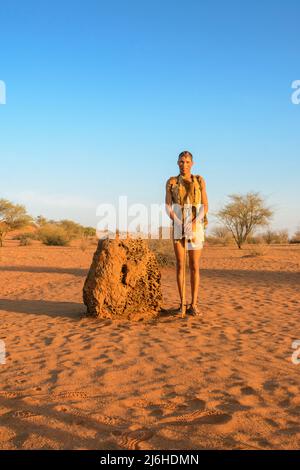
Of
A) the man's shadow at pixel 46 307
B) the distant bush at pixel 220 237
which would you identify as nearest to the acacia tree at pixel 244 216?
the distant bush at pixel 220 237

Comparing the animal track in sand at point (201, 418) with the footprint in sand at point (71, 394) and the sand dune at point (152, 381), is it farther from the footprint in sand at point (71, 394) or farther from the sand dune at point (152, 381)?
the footprint in sand at point (71, 394)

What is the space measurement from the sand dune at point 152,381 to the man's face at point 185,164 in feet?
6.84

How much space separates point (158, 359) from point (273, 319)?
2614mm

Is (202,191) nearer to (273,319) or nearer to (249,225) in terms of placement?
(273,319)

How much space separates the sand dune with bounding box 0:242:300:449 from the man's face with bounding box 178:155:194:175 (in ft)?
6.84

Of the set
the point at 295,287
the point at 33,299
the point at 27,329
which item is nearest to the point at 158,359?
the point at 27,329

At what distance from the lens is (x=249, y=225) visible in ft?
99.8

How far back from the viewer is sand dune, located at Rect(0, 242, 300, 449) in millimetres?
2535

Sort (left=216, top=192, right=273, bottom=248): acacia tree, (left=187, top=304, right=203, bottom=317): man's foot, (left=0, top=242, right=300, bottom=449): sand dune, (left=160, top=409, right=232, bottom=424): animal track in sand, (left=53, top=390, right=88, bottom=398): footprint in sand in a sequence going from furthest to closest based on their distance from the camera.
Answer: (left=216, top=192, right=273, bottom=248): acacia tree, (left=187, top=304, right=203, bottom=317): man's foot, (left=53, top=390, right=88, bottom=398): footprint in sand, (left=160, top=409, right=232, bottom=424): animal track in sand, (left=0, top=242, right=300, bottom=449): sand dune

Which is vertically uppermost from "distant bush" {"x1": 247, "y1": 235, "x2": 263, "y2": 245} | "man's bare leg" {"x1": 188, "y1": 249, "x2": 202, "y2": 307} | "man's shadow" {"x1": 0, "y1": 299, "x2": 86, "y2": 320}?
"distant bush" {"x1": 247, "y1": 235, "x2": 263, "y2": 245}

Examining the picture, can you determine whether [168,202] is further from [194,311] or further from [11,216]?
[11,216]

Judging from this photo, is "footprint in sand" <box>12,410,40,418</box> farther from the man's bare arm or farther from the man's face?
Answer: the man's face

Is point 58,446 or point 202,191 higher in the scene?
point 202,191

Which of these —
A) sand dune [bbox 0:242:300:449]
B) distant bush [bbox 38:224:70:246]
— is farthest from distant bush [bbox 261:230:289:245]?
sand dune [bbox 0:242:300:449]
